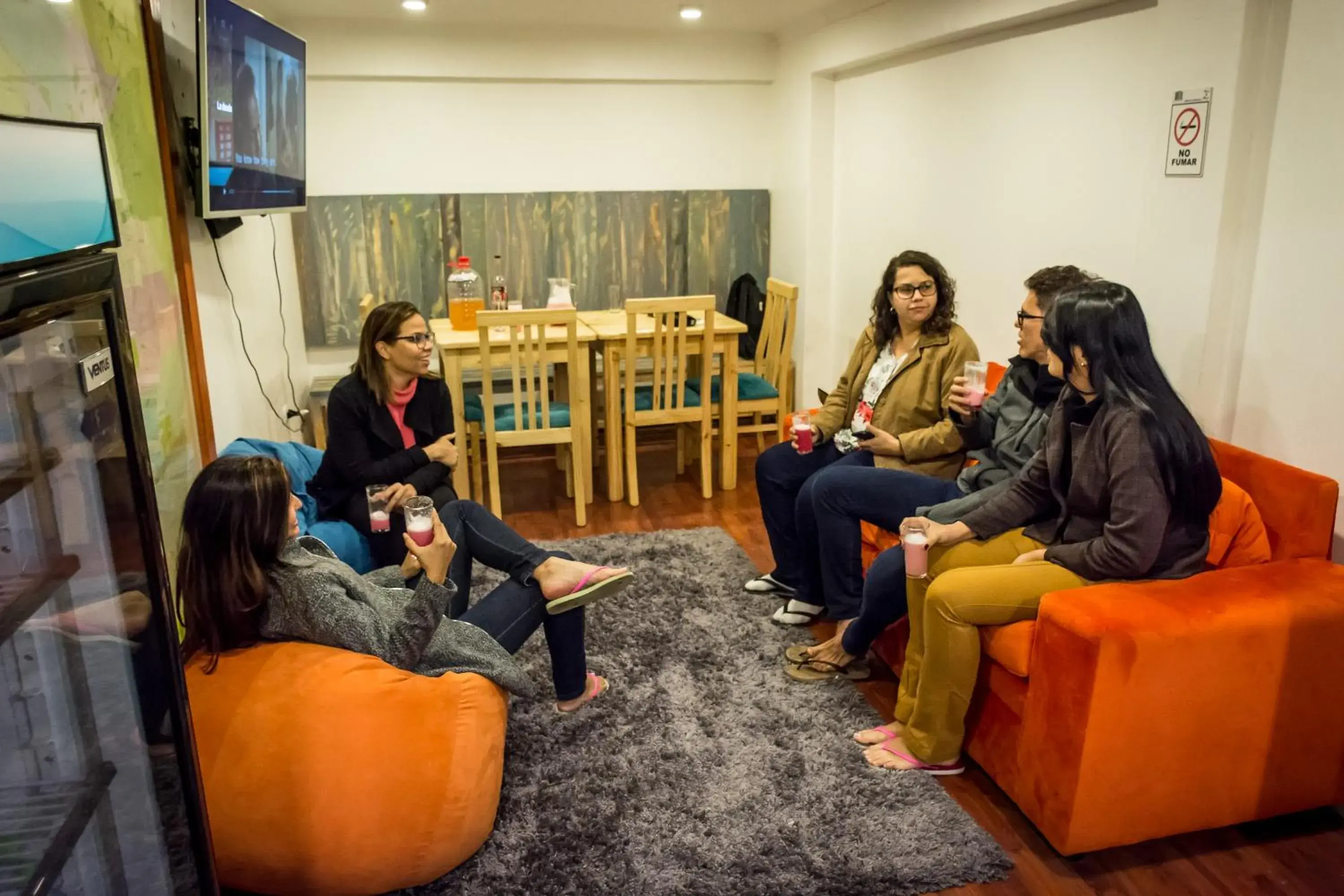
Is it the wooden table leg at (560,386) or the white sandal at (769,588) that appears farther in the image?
the wooden table leg at (560,386)

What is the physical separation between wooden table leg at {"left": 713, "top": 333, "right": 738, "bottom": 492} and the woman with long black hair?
2199 mm

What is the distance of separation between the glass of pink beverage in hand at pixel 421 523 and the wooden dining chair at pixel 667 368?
219 cm

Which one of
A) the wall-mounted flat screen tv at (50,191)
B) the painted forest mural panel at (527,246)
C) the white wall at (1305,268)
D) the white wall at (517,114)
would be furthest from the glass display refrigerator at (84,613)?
the painted forest mural panel at (527,246)

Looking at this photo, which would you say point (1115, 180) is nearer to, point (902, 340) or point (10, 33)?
point (902, 340)

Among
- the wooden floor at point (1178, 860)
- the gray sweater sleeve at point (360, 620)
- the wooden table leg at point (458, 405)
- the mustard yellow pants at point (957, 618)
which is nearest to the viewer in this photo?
the gray sweater sleeve at point (360, 620)

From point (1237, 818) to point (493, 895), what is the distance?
1595 millimetres

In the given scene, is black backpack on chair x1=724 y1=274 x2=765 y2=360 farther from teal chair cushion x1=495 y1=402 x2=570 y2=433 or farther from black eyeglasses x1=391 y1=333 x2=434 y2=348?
black eyeglasses x1=391 y1=333 x2=434 y2=348

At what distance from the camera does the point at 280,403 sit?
4473mm

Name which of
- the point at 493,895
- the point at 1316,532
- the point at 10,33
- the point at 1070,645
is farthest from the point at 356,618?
the point at 1316,532

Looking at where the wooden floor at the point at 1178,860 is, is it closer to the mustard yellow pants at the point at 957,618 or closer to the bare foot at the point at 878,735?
the bare foot at the point at 878,735

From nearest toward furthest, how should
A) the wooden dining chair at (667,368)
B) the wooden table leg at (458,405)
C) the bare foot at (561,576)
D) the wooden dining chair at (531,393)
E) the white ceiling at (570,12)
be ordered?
the bare foot at (561,576) → the wooden dining chair at (531,393) → the wooden table leg at (458,405) → the wooden dining chair at (667,368) → the white ceiling at (570,12)

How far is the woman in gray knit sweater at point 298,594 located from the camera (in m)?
1.75

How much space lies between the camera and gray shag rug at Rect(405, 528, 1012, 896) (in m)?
2.02

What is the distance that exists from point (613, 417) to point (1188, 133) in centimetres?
251
